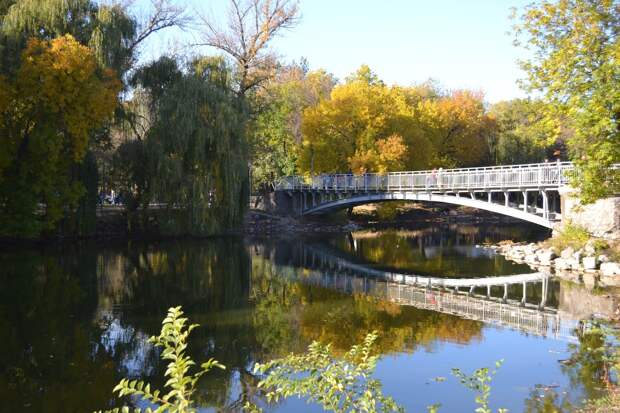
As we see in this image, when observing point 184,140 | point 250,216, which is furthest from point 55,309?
point 250,216

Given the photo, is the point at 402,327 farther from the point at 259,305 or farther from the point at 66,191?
the point at 66,191

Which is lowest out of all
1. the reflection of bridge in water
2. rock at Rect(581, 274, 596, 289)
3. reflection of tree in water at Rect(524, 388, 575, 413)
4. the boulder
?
reflection of tree in water at Rect(524, 388, 575, 413)

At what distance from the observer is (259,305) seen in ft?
53.5

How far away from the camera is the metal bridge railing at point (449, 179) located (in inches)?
942

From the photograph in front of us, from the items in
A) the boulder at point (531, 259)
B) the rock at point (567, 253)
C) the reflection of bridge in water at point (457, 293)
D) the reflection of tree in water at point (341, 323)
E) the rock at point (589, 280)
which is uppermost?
the rock at point (567, 253)

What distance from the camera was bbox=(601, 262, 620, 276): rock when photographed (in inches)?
752

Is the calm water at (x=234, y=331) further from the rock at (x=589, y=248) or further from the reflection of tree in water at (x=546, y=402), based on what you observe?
the rock at (x=589, y=248)

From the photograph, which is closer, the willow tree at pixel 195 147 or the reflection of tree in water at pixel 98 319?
the reflection of tree in water at pixel 98 319

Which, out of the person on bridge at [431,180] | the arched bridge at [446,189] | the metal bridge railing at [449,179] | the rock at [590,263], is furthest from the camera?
the person on bridge at [431,180]

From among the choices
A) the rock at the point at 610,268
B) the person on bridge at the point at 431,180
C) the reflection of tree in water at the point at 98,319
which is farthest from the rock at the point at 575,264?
the reflection of tree in water at the point at 98,319

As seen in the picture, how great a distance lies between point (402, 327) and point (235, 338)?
3736 millimetres

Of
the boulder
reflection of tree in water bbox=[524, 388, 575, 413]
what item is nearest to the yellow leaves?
the boulder

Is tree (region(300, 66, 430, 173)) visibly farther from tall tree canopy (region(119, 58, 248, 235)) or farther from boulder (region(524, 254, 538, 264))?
boulder (region(524, 254, 538, 264))

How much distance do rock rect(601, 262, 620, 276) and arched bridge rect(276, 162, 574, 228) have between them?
324cm
